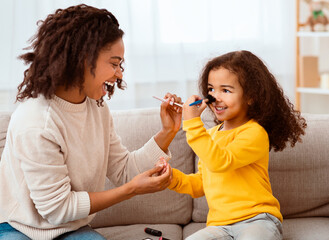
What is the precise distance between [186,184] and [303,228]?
51cm

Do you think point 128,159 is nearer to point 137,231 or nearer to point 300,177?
point 137,231

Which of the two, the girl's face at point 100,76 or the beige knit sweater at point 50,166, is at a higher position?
the girl's face at point 100,76

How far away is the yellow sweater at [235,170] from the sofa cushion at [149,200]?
34 cm

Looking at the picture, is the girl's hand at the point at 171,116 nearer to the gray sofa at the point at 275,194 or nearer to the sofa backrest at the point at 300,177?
the gray sofa at the point at 275,194

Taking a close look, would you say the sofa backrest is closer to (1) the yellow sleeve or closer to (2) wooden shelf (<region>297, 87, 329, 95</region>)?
(1) the yellow sleeve

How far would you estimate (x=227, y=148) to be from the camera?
1.47 metres

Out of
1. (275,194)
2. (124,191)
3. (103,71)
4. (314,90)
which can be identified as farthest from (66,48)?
(314,90)

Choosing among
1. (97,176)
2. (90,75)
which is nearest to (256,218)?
(97,176)

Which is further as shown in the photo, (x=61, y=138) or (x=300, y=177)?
(x=300, y=177)

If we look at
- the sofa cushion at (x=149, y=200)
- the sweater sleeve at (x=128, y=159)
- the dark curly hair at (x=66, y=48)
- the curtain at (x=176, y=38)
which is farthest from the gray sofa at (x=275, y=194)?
the curtain at (x=176, y=38)

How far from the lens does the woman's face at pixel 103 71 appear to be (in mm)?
1439

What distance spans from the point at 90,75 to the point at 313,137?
0.99 metres

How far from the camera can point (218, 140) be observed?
5.18 ft

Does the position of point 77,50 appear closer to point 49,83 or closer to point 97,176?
point 49,83
